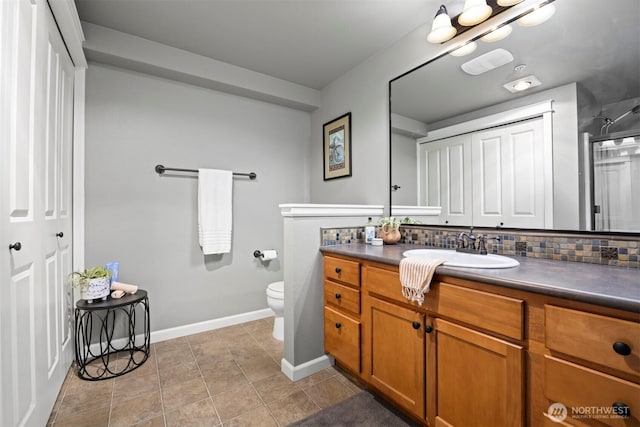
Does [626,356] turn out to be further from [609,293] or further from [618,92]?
[618,92]

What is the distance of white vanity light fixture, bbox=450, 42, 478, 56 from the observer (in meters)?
1.75

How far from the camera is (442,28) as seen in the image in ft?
5.79

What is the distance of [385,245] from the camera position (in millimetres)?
2025

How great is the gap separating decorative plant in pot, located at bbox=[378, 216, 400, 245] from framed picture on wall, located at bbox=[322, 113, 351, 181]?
77 centimetres

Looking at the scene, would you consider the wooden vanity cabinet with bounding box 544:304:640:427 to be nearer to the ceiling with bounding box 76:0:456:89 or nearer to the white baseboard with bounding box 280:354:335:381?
the white baseboard with bounding box 280:354:335:381

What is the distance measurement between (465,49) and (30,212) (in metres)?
2.49

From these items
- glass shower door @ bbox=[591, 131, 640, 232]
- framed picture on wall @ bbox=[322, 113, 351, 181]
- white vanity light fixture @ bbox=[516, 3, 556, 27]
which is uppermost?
white vanity light fixture @ bbox=[516, 3, 556, 27]

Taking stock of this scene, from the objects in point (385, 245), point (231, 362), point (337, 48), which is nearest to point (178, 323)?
point (231, 362)

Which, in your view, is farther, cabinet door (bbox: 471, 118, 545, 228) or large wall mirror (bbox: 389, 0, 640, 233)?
cabinet door (bbox: 471, 118, 545, 228)

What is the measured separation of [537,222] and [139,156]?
9.16ft

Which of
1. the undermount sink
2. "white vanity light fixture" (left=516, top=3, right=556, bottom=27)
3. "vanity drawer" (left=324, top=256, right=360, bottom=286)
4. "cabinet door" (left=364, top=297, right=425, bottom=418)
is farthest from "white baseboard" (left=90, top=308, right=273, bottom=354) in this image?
"white vanity light fixture" (left=516, top=3, right=556, bottom=27)

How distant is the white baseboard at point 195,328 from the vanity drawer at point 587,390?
2.44 metres

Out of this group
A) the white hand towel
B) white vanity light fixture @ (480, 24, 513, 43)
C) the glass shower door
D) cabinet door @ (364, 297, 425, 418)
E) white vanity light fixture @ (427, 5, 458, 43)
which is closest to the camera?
the glass shower door

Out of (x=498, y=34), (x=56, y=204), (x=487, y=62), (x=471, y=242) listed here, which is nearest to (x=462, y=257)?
(x=471, y=242)
